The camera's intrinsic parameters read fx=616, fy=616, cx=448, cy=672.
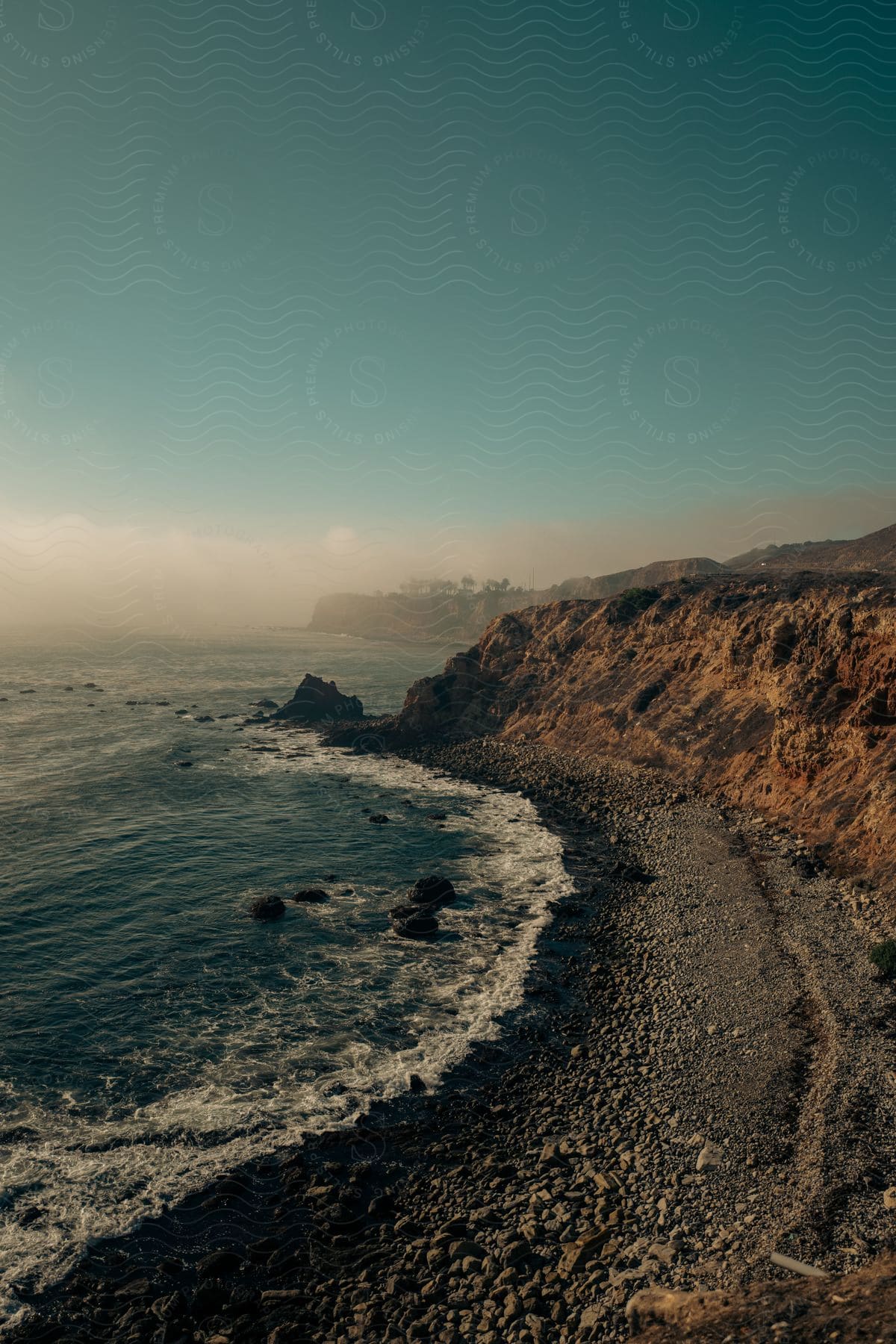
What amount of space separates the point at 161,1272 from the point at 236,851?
32.5 metres

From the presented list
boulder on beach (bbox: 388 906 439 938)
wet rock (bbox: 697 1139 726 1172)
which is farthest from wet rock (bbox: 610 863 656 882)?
wet rock (bbox: 697 1139 726 1172)

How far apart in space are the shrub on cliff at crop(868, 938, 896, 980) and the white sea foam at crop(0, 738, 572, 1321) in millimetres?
16548

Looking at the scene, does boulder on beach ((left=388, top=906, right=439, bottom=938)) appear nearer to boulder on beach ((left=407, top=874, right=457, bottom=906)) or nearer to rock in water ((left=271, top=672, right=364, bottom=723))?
boulder on beach ((left=407, top=874, right=457, bottom=906))

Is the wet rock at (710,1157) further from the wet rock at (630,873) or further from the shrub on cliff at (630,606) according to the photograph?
the shrub on cliff at (630,606)

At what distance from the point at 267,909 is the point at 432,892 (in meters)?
10.6

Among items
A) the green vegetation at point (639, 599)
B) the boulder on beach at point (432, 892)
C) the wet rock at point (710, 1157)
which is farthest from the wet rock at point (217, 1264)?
the green vegetation at point (639, 599)

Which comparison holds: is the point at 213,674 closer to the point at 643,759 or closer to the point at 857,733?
the point at 643,759

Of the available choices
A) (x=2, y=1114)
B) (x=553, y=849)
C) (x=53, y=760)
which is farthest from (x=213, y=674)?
(x=2, y=1114)

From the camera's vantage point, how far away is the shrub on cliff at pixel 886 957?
91.8ft

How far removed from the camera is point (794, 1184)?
17797 millimetres

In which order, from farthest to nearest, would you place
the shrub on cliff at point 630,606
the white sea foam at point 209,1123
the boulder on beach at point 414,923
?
the shrub on cliff at point 630,606 < the boulder on beach at point 414,923 < the white sea foam at point 209,1123

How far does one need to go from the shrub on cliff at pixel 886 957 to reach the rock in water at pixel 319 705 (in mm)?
79456

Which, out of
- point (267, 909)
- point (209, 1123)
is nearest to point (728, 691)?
point (267, 909)

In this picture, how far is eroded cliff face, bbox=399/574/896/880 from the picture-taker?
43.3 m
